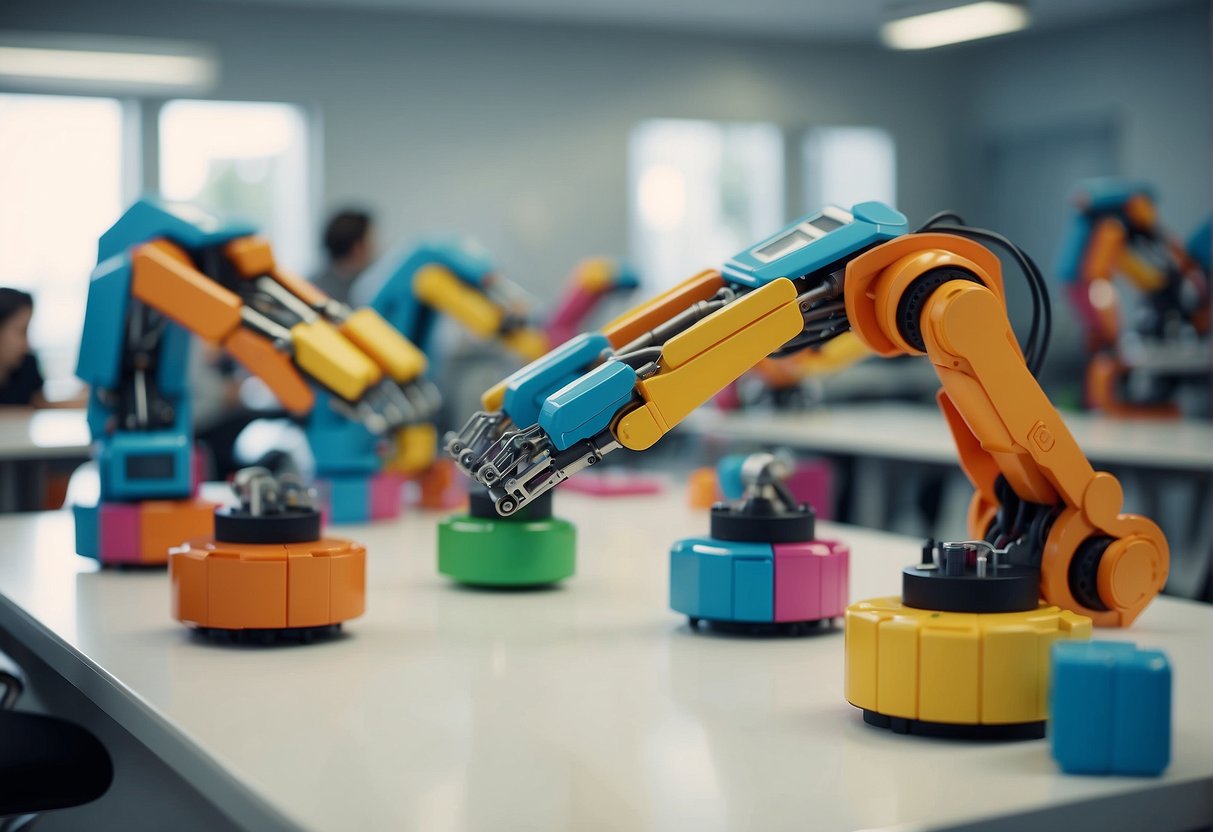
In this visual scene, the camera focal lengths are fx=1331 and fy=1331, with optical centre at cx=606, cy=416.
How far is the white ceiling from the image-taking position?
8445 millimetres

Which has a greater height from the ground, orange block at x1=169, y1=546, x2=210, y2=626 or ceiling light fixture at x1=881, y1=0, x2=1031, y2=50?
ceiling light fixture at x1=881, y1=0, x2=1031, y2=50

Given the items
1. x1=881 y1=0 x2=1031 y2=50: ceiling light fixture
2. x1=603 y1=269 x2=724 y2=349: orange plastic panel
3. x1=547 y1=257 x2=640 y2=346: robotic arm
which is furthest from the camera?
x1=881 y1=0 x2=1031 y2=50: ceiling light fixture

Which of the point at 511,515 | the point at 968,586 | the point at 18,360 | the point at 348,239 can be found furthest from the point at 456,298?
the point at 348,239

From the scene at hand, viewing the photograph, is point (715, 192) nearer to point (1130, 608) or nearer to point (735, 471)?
point (735, 471)

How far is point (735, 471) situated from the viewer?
2.30 m

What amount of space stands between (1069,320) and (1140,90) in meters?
1.73

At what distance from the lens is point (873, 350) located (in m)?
1.46

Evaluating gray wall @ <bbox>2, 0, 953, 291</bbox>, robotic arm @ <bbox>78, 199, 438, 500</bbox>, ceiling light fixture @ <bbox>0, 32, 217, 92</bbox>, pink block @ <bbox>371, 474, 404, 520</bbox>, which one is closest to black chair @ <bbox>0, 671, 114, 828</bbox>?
robotic arm @ <bbox>78, 199, 438, 500</bbox>

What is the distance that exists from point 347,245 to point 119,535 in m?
3.39

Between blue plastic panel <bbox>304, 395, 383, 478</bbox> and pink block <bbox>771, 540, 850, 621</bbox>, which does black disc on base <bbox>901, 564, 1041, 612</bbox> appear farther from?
blue plastic panel <bbox>304, 395, 383, 478</bbox>

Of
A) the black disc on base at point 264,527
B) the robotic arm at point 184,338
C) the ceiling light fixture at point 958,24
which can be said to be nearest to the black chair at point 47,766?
the black disc on base at point 264,527

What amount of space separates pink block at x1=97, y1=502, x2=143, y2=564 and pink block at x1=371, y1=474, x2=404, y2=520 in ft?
2.08

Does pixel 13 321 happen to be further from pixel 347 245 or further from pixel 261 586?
pixel 261 586

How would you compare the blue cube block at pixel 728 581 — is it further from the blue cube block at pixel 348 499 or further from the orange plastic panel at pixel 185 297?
the blue cube block at pixel 348 499
